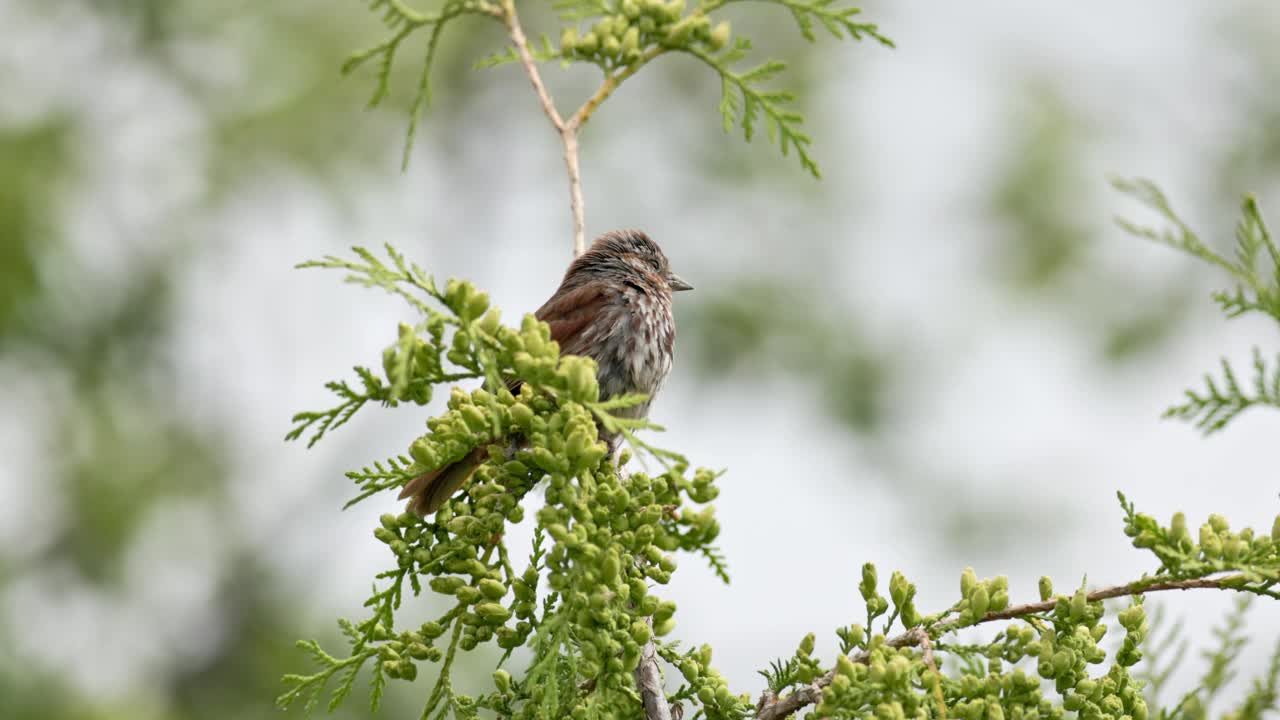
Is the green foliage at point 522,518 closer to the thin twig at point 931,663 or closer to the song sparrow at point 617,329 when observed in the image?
the thin twig at point 931,663

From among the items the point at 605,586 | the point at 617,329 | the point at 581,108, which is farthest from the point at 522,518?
the point at 617,329

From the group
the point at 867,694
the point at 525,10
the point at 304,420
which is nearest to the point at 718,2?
the point at 304,420

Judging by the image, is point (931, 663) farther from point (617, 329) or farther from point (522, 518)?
point (617, 329)

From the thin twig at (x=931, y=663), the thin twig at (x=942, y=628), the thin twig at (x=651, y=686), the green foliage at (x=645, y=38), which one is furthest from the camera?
the green foliage at (x=645, y=38)

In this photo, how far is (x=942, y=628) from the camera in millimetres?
2279

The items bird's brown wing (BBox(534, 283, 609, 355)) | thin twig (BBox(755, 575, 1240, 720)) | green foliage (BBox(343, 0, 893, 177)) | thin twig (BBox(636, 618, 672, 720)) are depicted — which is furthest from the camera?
bird's brown wing (BBox(534, 283, 609, 355))

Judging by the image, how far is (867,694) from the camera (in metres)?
2.06

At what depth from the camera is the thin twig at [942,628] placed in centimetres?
222

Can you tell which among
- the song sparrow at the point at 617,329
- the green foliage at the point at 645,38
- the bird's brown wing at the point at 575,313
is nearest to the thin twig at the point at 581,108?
the green foliage at the point at 645,38

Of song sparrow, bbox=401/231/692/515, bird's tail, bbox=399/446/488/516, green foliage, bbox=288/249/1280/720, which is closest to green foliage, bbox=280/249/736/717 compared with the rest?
green foliage, bbox=288/249/1280/720

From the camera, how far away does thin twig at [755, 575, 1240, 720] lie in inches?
87.5

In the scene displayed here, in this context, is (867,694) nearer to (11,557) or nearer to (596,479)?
(596,479)

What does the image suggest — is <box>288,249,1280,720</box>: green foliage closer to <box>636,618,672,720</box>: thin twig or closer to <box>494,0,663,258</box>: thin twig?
<box>636,618,672,720</box>: thin twig

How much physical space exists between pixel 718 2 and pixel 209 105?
365 inches
